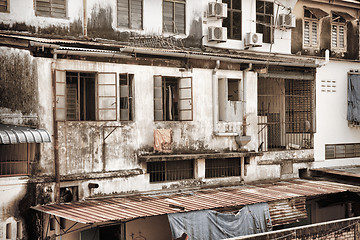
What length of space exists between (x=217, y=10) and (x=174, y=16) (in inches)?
62.2

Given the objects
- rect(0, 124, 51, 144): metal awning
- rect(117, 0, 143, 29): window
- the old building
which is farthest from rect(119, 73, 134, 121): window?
rect(0, 124, 51, 144): metal awning

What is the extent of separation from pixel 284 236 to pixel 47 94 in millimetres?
8014

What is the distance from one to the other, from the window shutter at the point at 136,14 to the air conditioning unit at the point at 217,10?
2.60 metres

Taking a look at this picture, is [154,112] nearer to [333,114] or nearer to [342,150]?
[333,114]

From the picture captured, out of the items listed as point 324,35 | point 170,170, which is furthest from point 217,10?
point 324,35

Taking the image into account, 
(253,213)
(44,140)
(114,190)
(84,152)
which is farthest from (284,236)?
(44,140)

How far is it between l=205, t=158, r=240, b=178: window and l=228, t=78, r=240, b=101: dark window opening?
7.66 ft

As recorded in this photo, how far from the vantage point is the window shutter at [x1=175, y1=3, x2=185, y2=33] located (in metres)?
16.5

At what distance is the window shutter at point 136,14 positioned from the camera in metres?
15.6

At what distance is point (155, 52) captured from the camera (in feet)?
51.0

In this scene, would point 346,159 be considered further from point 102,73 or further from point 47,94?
point 47,94

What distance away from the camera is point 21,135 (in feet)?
40.9

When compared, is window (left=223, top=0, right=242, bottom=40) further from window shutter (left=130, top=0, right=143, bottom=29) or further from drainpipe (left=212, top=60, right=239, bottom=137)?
window shutter (left=130, top=0, right=143, bottom=29)

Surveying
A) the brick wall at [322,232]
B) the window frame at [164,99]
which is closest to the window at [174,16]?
the window frame at [164,99]
